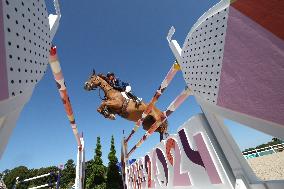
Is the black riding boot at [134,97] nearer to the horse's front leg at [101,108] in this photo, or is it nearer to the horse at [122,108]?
the horse at [122,108]

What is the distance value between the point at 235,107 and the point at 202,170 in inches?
23.8

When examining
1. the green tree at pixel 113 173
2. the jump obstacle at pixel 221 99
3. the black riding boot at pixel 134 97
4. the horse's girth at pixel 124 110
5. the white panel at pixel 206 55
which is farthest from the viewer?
the green tree at pixel 113 173

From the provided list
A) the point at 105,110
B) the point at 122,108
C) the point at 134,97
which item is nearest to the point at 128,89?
the point at 134,97

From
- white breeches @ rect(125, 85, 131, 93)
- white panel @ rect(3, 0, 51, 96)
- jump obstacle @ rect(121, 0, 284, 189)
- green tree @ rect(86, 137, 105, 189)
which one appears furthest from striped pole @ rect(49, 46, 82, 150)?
green tree @ rect(86, 137, 105, 189)

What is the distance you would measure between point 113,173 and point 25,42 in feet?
38.2

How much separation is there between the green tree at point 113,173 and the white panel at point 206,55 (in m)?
10.5

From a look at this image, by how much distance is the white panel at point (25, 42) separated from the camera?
107 centimetres

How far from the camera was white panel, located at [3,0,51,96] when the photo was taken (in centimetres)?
107

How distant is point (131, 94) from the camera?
8008 millimetres

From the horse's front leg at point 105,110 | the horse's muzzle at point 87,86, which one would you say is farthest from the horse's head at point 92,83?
the horse's front leg at point 105,110

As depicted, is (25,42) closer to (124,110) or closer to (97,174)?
(124,110)

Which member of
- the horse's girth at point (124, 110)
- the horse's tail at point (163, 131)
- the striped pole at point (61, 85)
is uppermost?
the horse's girth at point (124, 110)

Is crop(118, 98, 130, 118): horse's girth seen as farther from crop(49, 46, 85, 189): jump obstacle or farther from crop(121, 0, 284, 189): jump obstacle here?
crop(121, 0, 284, 189): jump obstacle

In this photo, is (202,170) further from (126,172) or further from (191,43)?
(126,172)
